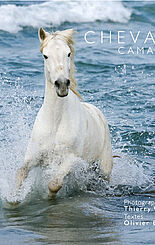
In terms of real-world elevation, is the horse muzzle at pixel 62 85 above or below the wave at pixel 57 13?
below

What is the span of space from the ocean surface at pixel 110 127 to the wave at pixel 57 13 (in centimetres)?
4

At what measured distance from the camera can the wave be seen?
15.4m

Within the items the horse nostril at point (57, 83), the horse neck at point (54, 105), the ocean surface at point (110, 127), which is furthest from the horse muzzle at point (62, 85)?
the ocean surface at point (110, 127)

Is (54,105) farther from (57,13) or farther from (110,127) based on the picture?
(57,13)

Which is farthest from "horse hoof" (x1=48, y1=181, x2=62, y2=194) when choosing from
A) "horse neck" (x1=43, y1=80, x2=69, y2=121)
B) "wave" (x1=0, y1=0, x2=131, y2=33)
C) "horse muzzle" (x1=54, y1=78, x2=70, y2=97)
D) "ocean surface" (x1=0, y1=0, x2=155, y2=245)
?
"wave" (x1=0, y1=0, x2=131, y2=33)

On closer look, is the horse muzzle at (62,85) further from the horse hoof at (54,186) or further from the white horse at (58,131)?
the horse hoof at (54,186)

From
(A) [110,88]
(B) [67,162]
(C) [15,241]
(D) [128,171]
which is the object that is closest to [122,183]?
(D) [128,171]

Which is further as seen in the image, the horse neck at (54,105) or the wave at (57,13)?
the wave at (57,13)

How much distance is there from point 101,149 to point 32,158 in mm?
883

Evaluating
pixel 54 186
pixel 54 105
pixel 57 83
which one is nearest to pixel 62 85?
pixel 57 83

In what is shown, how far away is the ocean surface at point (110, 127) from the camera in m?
4.47

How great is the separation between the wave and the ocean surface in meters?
0.04

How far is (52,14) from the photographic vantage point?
16719 mm

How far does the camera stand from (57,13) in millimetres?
16734
